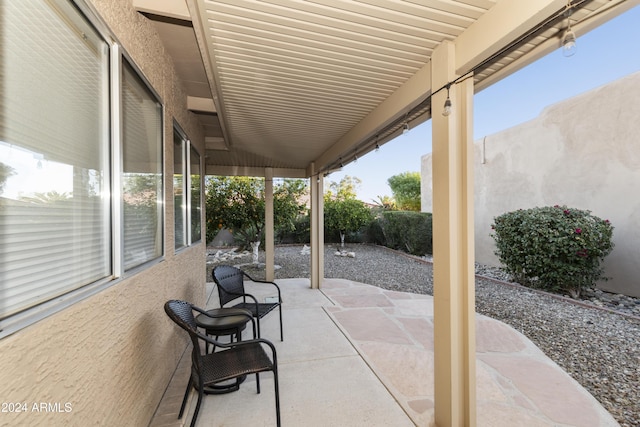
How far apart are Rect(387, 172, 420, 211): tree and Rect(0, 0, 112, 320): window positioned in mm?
15374

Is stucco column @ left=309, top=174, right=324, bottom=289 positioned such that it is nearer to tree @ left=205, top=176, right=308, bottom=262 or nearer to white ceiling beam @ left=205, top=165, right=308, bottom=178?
white ceiling beam @ left=205, top=165, right=308, bottom=178

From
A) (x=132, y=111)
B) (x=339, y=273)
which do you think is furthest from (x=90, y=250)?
(x=339, y=273)

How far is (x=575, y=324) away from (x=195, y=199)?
19.1 feet

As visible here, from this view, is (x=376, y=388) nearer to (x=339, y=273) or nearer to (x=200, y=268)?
(x=200, y=268)

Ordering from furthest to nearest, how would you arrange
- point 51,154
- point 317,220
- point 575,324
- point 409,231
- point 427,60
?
point 409,231 < point 317,220 < point 575,324 < point 427,60 < point 51,154

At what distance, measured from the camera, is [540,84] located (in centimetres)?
750

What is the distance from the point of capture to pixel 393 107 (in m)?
2.64

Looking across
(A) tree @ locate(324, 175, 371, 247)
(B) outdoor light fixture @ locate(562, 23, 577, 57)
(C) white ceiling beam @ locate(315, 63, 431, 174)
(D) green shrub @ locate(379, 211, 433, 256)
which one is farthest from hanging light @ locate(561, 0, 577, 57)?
(A) tree @ locate(324, 175, 371, 247)

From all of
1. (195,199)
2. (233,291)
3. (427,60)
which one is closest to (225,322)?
(233,291)

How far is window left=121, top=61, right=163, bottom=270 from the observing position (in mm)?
1664

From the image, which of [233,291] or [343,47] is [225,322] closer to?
[233,291]

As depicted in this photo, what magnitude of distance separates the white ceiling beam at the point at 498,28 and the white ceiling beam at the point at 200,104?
2.82 meters

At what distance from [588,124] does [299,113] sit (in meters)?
6.01

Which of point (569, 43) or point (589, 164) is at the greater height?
point (589, 164)
